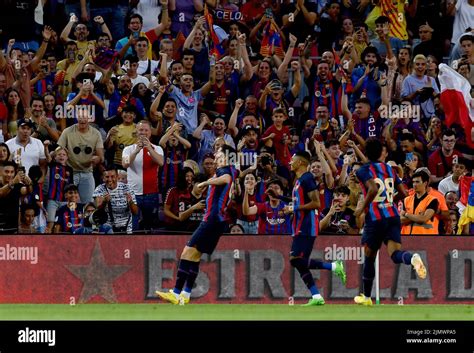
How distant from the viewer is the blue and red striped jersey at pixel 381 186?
63.3ft

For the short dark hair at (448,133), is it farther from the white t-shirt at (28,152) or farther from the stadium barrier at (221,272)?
the white t-shirt at (28,152)

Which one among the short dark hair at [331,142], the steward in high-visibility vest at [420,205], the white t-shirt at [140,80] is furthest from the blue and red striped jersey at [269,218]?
the white t-shirt at [140,80]

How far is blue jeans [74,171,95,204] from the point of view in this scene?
24.1m

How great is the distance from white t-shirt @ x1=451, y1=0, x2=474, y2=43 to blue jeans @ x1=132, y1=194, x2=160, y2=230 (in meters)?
7.30

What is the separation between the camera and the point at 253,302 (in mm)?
21703

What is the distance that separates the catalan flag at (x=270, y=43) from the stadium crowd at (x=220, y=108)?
0.12 ft

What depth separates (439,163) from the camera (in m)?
24.7

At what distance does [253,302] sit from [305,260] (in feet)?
6.08

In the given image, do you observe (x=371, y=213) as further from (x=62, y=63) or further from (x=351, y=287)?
(x=62, y=63)

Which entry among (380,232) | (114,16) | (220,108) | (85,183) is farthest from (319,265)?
(114,16)
